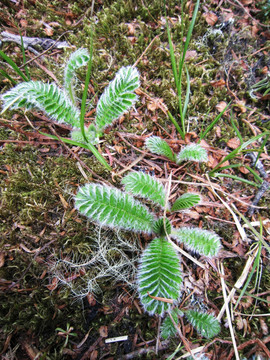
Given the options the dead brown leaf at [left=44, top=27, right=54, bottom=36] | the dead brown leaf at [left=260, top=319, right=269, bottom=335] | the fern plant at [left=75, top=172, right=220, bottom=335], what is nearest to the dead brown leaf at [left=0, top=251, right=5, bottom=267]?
the fern plant at [left=75, top=172, right=220, bottom=335]

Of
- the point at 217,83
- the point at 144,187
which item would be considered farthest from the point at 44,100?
the point at 217,83

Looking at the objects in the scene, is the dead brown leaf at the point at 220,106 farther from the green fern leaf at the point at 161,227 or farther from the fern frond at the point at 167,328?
the fern frond at the point at 167,328

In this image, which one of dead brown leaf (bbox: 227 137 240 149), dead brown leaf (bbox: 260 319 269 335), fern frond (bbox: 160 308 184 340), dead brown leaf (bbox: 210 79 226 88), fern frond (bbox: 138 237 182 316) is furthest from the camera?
dead brown leaf (bbox: 210 79 226 88)

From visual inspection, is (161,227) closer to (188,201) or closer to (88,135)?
(188,201)

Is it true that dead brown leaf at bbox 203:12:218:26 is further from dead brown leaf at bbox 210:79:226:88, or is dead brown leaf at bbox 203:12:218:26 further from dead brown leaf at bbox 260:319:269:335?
dead brown leaf at bbox 260:319:269:335

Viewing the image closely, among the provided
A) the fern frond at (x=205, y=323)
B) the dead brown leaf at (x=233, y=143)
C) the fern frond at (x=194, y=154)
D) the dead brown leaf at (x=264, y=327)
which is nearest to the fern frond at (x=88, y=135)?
the fern frond at (x=194, y=154)

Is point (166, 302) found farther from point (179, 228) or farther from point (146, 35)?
point (146, 35)
